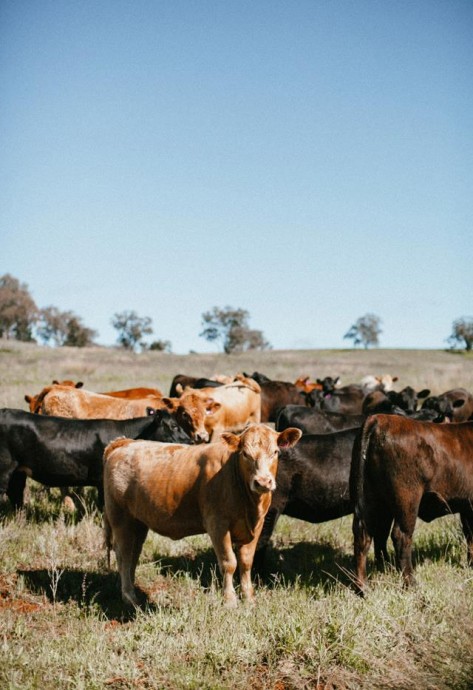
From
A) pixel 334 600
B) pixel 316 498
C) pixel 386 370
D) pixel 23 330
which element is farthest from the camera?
pixel 23 330

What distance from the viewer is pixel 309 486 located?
684 cm

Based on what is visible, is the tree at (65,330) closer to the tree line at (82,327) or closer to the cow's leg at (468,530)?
the tree line at (82,327)

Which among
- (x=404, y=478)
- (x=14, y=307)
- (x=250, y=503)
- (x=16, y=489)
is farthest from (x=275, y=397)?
(x=14, y=307)

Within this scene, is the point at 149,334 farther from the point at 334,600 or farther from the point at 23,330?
the point at 334,600

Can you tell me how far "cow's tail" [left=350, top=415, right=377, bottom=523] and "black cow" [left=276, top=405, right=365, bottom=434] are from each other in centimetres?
447

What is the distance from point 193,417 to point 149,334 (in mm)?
94781

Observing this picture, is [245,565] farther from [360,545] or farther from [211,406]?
[211,406]

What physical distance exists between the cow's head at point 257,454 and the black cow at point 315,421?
5151mm

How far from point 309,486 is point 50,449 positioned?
3.63 metres

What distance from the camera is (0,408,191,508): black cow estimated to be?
27.5ft

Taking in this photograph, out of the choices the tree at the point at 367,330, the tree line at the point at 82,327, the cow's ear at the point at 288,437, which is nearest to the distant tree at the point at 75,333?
the tree line at the point at 82,327

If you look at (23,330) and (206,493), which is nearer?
(206,493)

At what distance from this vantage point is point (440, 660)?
4.09m

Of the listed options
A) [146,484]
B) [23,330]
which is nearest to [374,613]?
[146,484]
